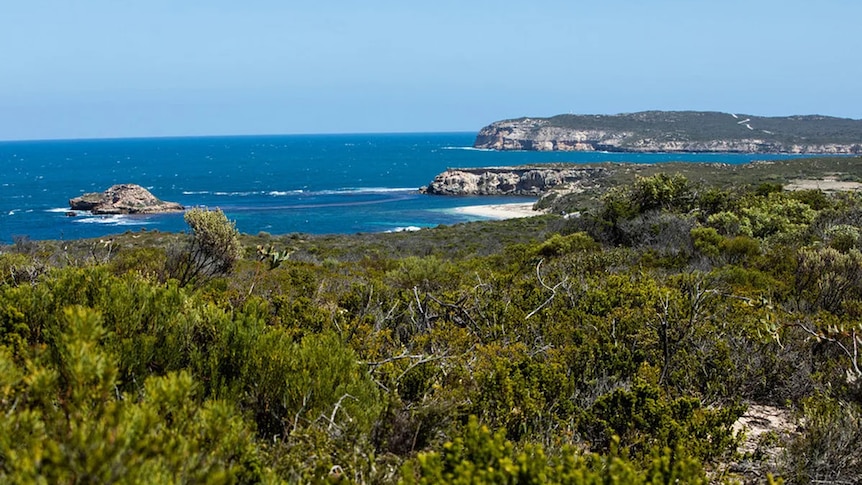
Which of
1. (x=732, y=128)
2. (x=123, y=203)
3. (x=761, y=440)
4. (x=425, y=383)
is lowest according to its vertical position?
(x=123, y=203)

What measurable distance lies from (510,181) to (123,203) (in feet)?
166

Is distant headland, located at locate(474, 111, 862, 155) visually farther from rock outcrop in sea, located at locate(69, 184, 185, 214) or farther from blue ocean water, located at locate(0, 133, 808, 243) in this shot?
rock outcrop in sea, located at locate(69, 184, 185, 214)

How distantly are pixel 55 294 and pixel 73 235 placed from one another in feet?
188

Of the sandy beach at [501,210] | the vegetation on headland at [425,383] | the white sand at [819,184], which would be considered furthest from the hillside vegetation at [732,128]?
the vegetation on headland at [425,383]

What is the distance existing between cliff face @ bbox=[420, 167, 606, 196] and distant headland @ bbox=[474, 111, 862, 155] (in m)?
85.6

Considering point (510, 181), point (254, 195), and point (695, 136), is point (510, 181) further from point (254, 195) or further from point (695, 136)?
point (695, 136)

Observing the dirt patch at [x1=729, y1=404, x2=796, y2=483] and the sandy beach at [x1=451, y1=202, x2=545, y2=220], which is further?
the sandy beach at [x1=451, y1=202, x2=545, y2=220]

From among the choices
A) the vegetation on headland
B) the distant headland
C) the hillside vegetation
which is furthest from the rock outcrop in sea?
the hillside vegetation

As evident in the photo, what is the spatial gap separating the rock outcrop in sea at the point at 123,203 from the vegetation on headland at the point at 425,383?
65.3 m

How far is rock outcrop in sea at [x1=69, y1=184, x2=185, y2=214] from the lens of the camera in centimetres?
6850

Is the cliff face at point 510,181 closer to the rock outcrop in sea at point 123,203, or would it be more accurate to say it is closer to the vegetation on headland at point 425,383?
the rock outcrop in sea at point 123,203

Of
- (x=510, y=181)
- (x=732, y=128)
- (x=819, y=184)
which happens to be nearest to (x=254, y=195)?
(x=510, y=181)

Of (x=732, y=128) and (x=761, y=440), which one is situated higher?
(x=732, y=128)

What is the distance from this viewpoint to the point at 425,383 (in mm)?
4773
